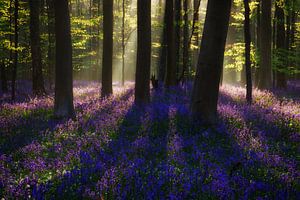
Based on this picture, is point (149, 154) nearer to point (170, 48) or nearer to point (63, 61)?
point (63, 61)

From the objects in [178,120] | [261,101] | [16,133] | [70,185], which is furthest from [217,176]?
[261,101]

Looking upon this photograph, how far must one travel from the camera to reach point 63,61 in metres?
12.0

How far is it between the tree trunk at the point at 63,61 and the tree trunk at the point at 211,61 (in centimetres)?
466

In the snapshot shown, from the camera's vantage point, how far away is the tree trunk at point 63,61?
38.9ft

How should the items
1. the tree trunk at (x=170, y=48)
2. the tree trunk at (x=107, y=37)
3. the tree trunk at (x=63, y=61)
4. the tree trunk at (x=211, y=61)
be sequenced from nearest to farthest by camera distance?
the tree trunk at (x=211, y=61) → the tree trunk at (x=63, y=61) → the tree trunk at (x=170, y=48) → the tree trunk at (x=107, y=37)

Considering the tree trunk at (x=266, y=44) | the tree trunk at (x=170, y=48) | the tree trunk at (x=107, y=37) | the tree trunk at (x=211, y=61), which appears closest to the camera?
the tree trunk at (x=211, y=61)

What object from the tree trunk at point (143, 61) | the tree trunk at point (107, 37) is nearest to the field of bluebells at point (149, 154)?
the tree trunk at point (143, 61)

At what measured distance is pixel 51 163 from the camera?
24.1 ft

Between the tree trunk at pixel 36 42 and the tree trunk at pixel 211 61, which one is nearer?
the tree trunk at pixel 211 61

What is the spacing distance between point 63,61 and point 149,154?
5.72 metres

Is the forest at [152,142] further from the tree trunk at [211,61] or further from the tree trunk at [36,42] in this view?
the tree trunk at [36,42]

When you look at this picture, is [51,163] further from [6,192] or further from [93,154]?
[6,192]

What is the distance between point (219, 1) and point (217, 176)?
5.70 meters

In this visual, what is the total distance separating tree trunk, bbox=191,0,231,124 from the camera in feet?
33.1
